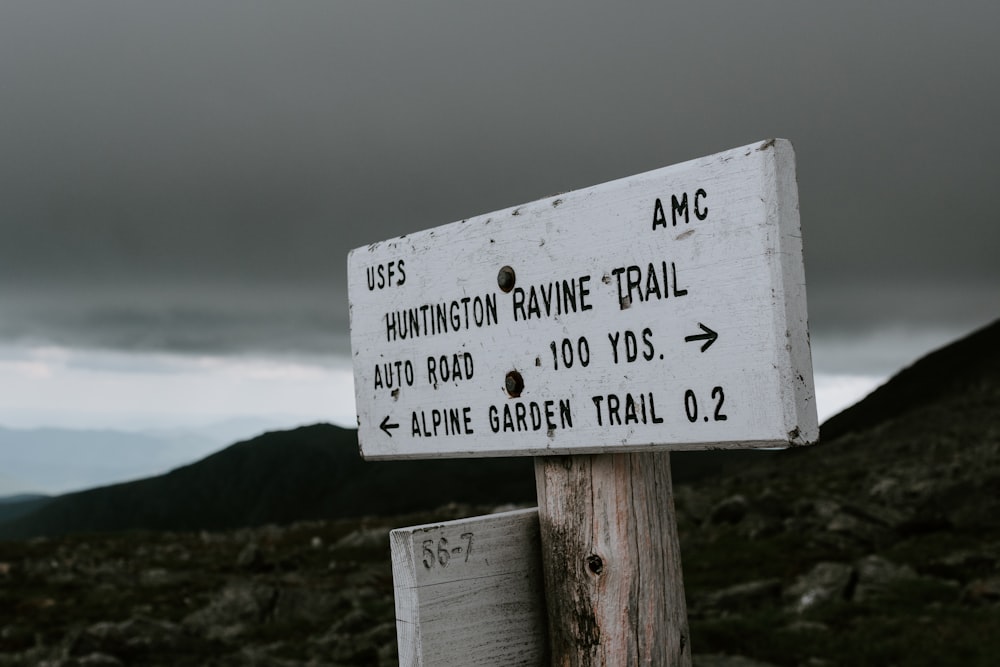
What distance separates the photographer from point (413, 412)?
478 centimetres

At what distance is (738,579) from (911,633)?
7.34 metres

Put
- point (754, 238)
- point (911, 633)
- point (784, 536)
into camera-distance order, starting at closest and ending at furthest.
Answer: point (754, 238), point (911, 633), point (784, 536)

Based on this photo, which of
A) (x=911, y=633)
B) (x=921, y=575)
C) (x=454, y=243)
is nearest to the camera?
(x=454, y=243)

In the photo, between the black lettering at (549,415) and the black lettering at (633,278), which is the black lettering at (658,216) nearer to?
the black lettering at (633,278)

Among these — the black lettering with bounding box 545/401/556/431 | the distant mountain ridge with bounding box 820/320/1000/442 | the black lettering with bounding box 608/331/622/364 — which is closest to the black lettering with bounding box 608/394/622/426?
the black lettering with bounding box 608/331/622/364

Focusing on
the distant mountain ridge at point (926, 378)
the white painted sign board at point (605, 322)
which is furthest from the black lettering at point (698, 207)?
the distant mountain ridge at point (926, 378)

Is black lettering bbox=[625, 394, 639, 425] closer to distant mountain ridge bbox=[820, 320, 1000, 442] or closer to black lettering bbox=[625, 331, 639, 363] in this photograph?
black lettering bbox=[625, 331, 639, 363]

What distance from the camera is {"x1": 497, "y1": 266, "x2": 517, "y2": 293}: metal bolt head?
4.32 meters

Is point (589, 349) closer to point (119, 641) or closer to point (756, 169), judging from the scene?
point (756, 169)

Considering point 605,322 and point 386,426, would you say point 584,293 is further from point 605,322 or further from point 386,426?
point 386,426

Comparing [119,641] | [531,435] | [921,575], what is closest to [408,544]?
[531,435]

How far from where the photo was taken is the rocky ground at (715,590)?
16.4 metres

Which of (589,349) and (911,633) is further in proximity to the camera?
(911,633)

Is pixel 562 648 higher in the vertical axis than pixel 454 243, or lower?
lower
